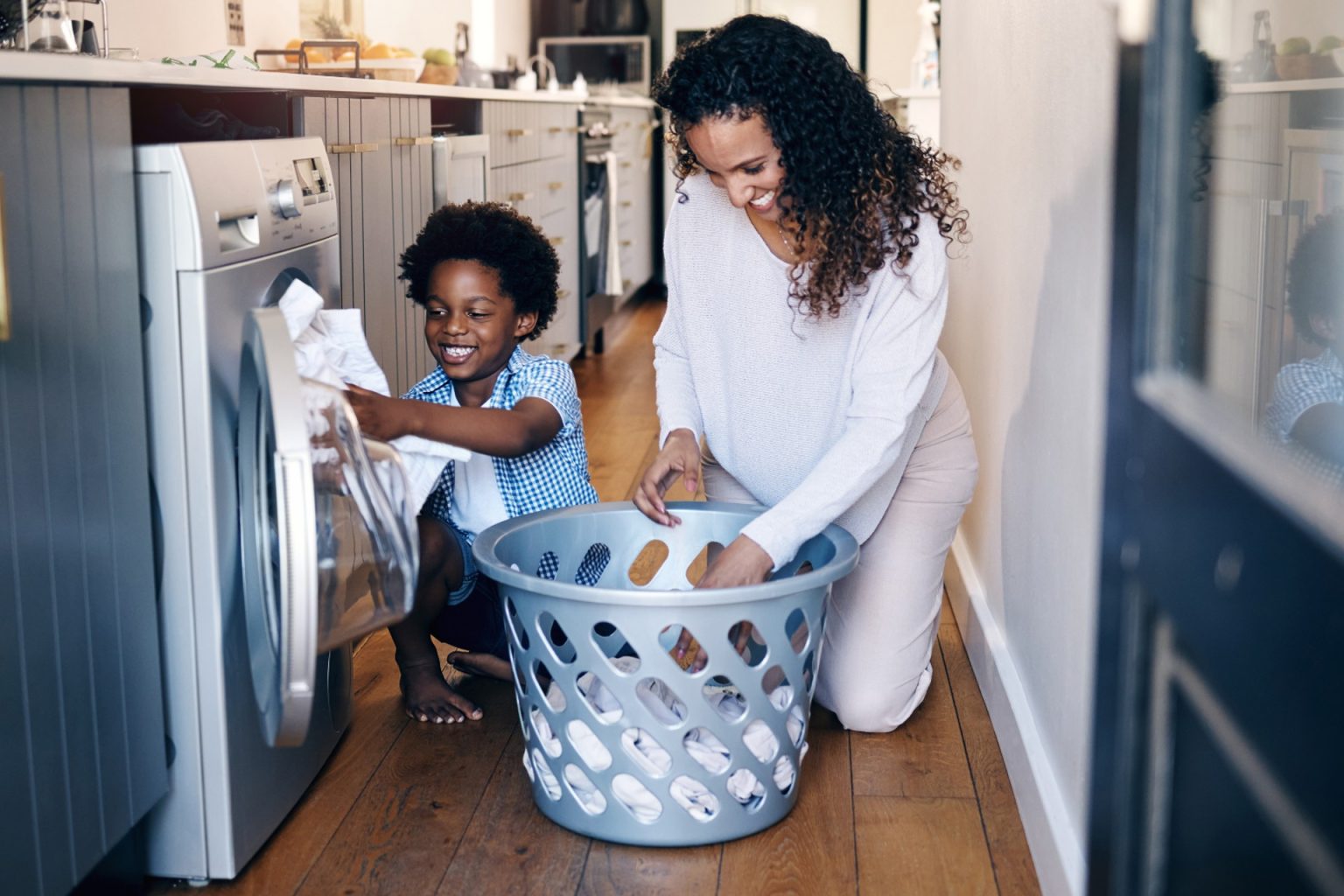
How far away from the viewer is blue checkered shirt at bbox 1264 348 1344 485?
658mm

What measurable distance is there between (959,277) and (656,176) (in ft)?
14.6

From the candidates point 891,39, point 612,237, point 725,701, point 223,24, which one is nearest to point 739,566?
point 725,701

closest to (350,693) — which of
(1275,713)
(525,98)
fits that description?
(1275,713)

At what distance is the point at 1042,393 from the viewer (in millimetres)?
1696

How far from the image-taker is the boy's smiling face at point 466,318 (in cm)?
192

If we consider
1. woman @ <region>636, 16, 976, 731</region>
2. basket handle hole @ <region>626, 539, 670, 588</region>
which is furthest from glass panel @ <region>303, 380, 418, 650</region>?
basket handle hole @ <region>626, 539, 670, 588</region>

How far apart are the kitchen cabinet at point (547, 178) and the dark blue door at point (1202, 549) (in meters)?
2.39

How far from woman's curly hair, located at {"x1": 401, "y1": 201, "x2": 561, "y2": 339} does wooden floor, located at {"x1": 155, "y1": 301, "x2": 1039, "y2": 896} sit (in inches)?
23.3

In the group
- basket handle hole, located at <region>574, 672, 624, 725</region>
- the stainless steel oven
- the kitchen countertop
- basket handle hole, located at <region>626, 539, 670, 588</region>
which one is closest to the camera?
the kitchen countertop

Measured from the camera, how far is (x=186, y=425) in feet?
4.52

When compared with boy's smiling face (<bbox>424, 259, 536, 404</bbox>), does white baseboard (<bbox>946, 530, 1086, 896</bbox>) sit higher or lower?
lower

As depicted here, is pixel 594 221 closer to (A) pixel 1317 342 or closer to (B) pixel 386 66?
(B) pixel 386 66

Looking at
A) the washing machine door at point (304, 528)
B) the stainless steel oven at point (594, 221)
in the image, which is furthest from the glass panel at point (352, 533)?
the stainless steel oven at point (594, 221)

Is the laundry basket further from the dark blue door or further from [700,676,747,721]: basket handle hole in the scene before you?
the dark blue door
